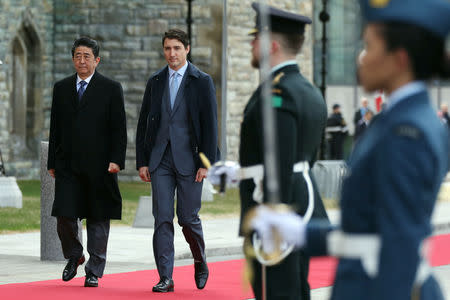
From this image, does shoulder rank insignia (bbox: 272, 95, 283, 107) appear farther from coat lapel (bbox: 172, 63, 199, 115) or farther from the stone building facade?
the stone building facade

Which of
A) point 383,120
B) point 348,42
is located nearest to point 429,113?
point 383,120

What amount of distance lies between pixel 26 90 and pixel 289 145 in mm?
23011

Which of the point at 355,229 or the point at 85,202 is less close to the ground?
the point at 355,229

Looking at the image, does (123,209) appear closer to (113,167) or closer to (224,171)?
(113,167)

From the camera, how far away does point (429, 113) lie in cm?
335

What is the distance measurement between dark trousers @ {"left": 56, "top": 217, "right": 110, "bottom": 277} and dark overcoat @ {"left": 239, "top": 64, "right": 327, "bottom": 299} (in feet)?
13.0

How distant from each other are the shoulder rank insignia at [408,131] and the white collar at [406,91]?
0.10 meters

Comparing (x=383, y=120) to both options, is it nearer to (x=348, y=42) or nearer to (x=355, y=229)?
(x=355, y=229)

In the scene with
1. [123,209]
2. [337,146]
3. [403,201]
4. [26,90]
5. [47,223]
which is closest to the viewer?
[403,201]

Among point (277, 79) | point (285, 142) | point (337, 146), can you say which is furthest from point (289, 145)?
point (337, 146)

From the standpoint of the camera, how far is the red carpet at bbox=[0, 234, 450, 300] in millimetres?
8922

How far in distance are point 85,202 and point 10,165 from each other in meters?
17.1

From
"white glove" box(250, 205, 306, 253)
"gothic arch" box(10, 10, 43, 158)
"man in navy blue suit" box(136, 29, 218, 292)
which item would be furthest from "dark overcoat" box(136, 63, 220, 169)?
"gothic arch" box(10, 10, 43, 158)

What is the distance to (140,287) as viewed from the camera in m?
9.51
